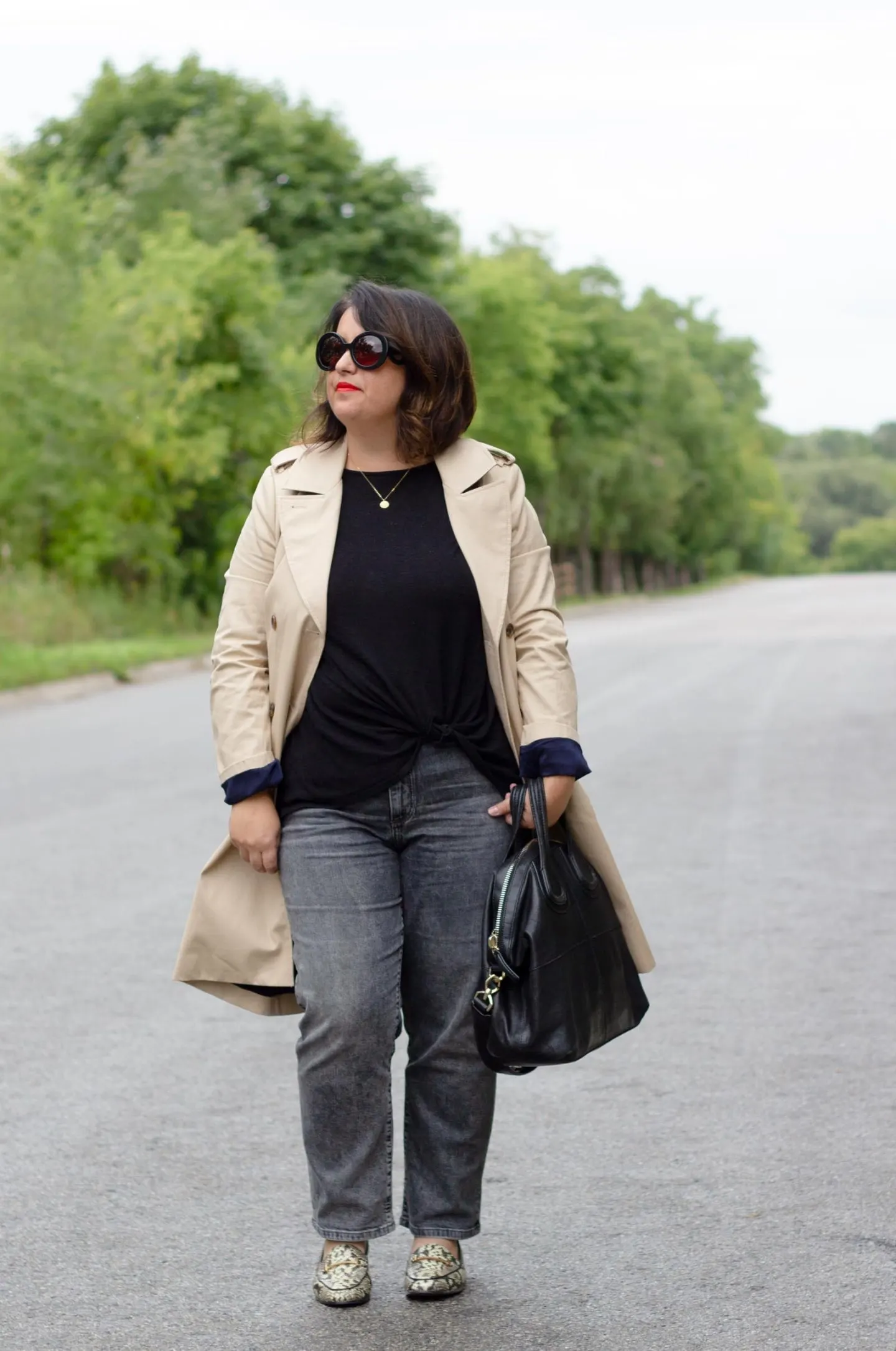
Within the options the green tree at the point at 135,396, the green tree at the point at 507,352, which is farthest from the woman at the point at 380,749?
the green tree at the point at 507,352

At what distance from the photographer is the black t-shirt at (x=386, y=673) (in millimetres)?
3689

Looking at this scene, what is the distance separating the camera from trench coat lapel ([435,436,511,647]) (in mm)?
3734

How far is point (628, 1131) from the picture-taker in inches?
199

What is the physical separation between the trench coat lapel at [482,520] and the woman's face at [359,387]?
17 cm

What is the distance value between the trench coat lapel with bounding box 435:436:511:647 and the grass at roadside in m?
16.4

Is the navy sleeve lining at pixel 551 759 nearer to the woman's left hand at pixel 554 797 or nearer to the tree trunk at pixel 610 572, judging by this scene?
the woman's left hand at pixel 554 797

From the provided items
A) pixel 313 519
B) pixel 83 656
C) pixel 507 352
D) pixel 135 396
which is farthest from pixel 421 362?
pixel 507 352

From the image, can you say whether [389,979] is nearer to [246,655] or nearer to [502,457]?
[246,655]

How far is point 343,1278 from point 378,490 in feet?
5.05

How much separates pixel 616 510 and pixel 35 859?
57.1 meters

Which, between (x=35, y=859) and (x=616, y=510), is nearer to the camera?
(x=35, y=859)

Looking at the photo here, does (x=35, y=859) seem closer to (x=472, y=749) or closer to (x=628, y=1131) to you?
(x=628, y=1131)

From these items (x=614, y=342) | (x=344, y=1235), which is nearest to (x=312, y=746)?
(x=344, y=1235)

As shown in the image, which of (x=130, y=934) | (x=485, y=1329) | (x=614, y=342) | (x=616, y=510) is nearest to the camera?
(x=485, y=1329)
